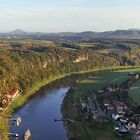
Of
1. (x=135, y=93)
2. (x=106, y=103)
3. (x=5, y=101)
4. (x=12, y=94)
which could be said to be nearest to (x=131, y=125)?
(x=106, y=103)

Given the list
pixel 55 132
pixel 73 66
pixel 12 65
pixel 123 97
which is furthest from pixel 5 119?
pixel 73 66

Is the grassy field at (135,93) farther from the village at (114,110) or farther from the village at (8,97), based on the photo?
the village at (8,97)

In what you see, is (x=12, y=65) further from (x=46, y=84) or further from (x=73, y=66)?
(x=73, y=66)

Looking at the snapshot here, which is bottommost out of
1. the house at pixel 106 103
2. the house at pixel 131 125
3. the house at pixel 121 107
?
the house at pixel 106 103

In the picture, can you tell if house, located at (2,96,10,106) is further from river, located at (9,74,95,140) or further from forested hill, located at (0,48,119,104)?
forested hill, located at (0,48,119,104)

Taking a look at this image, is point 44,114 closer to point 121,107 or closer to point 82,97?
point 121,107

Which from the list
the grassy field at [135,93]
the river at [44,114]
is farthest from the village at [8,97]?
the grassy field at [135,93]
